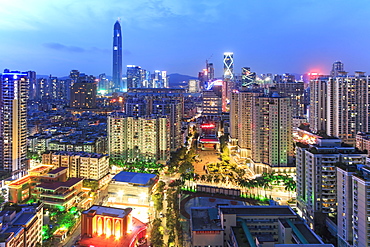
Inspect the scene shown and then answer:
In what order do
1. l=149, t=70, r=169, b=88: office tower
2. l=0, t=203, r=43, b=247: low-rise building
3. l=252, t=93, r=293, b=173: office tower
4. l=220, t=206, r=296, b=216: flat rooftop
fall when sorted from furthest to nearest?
l=149, t=70, r=169, b=88: office tower
l=252, t=93, r=293, b=173: office tower
l=220, t=206, r=296, b=216: flat rooftop
l=0, t=203, r=43, b=247: low-rise building

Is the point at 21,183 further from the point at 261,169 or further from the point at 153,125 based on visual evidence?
the point at 261,169

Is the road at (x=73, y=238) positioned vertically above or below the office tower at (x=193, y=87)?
below

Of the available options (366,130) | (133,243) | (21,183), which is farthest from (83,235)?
(366,130)

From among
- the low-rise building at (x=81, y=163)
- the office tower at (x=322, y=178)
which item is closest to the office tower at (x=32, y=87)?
the low-rise building at (x=81, y=163)

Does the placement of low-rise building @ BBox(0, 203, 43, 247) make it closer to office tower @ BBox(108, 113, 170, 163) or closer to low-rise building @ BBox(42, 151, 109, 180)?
low-rise building @ BBox(42, 151, 109, 180)

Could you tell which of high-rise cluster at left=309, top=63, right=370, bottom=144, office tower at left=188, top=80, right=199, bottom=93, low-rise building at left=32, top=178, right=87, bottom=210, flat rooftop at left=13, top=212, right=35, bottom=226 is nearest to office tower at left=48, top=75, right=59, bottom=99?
office tower at left=188, top=80, right=199, bottom=93

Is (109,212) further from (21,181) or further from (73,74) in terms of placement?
(73,74)

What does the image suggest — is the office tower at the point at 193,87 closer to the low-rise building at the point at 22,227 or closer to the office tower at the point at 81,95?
the office tower at the point at 81,95
